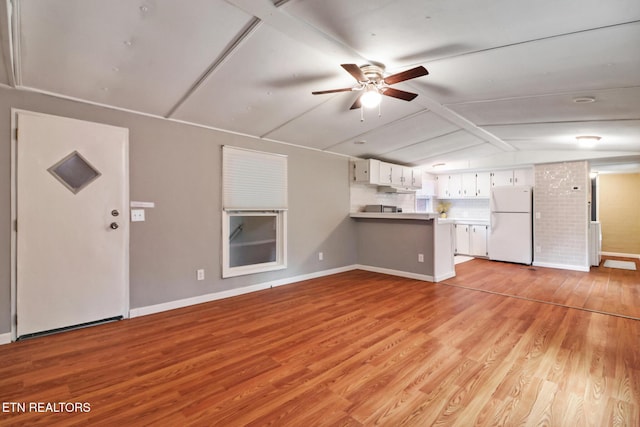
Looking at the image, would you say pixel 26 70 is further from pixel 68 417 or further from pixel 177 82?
pixel 68 417

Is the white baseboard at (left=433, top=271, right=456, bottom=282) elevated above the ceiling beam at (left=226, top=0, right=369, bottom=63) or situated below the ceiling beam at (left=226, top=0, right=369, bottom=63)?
below

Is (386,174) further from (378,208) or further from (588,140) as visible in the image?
(588,140)

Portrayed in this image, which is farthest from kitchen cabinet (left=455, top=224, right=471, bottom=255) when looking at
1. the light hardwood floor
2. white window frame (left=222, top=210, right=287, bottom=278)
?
white window frame (left=222, top=210, right=287, bottom=278)

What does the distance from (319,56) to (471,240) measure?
6295 millimetres

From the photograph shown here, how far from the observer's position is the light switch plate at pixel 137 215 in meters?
3.23

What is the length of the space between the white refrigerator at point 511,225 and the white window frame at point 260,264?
4809 mm

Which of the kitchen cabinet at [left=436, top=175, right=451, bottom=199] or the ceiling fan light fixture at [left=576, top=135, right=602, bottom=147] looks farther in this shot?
the kitchen cabinet at [left=436, top=175, right=451, bottom=199]

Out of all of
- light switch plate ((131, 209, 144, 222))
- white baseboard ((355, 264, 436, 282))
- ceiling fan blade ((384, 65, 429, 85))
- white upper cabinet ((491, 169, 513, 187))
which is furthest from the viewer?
white upper cabinet ((491, 169, 513, 187))

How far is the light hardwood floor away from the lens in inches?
67.1

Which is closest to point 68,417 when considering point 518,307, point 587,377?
point 587,377

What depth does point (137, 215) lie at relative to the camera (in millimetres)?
3258

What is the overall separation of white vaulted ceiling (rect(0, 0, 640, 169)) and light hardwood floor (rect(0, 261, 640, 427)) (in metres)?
2.28

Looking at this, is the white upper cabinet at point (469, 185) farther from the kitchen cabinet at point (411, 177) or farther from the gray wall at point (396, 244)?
the gray wall at point (396, 244)

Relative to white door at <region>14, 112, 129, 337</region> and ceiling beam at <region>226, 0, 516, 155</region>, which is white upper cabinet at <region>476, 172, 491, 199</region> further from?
white door at <region>14, 112, 129, 337</region>
